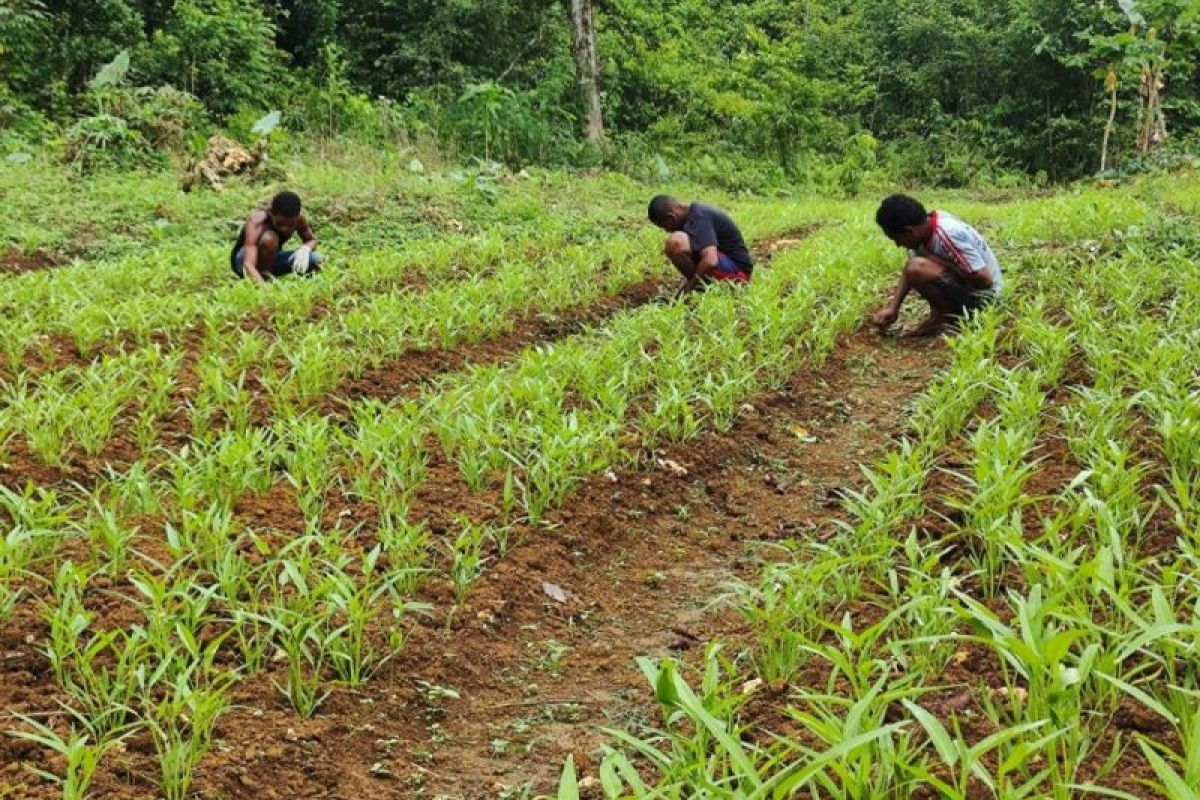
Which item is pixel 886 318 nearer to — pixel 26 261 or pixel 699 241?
pixel 699 241

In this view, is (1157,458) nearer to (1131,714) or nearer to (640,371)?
(1131,714)

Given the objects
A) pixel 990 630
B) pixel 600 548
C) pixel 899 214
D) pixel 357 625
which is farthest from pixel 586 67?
pixel 990 630

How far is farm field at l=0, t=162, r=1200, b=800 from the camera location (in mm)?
1948

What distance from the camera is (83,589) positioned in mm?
2600

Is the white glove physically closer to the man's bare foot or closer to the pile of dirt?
the man's bare foot

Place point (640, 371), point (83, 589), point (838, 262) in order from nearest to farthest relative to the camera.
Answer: point (83, 589)
point (640, 371)
point (838, 262)

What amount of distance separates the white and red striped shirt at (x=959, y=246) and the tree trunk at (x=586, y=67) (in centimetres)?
1296

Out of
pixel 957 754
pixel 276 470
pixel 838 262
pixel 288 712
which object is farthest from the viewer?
pixel 838 262

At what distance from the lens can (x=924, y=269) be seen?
6012 mm

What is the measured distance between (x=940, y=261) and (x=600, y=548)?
3723 millimetres

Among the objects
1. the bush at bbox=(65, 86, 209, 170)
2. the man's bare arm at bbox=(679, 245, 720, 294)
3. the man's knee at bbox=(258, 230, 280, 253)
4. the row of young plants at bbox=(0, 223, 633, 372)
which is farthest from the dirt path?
the bush at bbox=(65, 86, 209, 170)

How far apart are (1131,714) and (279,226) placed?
6.95 meters

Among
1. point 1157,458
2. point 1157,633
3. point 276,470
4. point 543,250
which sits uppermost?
point 1157,633

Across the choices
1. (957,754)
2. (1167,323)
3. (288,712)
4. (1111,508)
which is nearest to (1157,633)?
(957,754)
